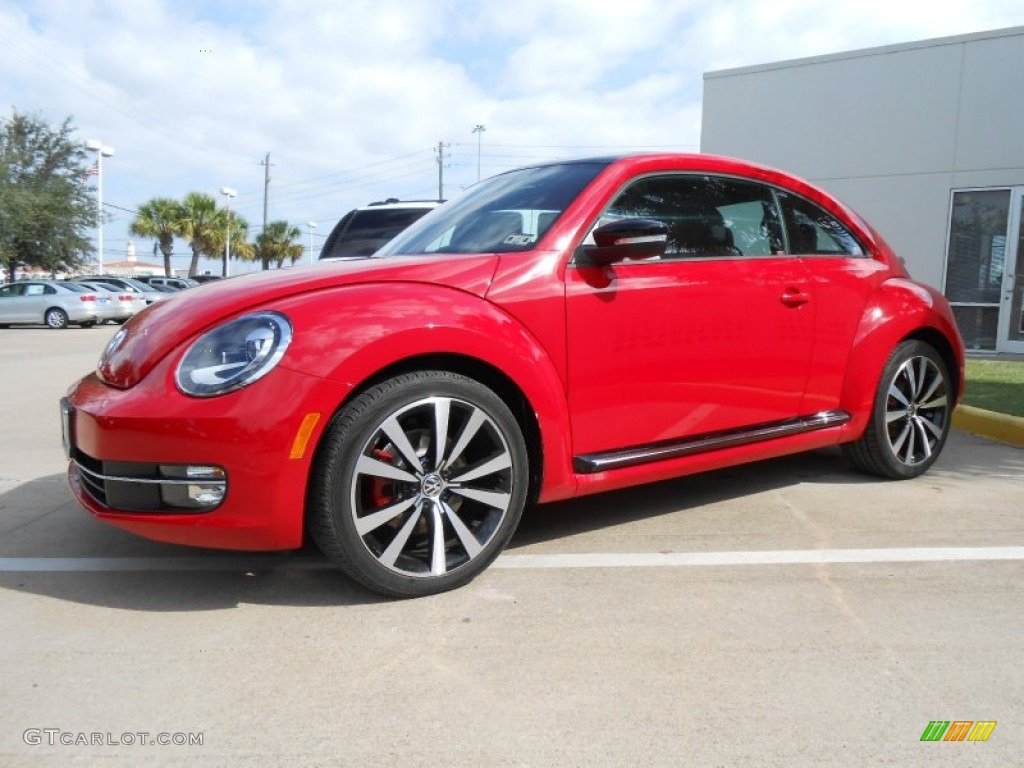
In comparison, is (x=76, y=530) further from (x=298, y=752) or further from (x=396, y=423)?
(x=298, y=752)

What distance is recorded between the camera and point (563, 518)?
12.4 ft

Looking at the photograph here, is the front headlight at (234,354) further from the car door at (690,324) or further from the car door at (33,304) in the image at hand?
the car door at (33,304)

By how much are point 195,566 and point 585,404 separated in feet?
5.46

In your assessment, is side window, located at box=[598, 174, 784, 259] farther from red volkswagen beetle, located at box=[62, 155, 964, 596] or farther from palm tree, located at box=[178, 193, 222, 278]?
palm tree, located at box=[178, 193, 222, 278]

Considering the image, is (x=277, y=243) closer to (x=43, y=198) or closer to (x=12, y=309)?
(x=43, y=198)

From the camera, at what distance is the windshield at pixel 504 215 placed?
10.7 feet

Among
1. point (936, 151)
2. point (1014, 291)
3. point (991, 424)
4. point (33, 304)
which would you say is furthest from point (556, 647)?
point (33, 304)

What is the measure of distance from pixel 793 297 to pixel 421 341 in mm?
1900

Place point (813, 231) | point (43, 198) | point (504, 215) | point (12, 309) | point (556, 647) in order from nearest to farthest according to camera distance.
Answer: point (556, 647) < point (504, 215) < point (813, 231) < point (12, 309) < point (43, 198)

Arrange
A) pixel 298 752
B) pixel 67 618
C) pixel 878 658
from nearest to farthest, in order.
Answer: pixel 298 752 < pixel 878 658 < pixel 67 618

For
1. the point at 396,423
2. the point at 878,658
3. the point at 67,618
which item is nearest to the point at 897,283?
the point at 878,658

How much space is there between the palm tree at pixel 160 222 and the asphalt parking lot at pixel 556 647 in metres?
48.3

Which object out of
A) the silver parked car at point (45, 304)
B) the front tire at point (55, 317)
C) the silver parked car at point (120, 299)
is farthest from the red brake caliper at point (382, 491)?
the front tire at point (55, 317)

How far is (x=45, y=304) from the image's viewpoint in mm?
22562
